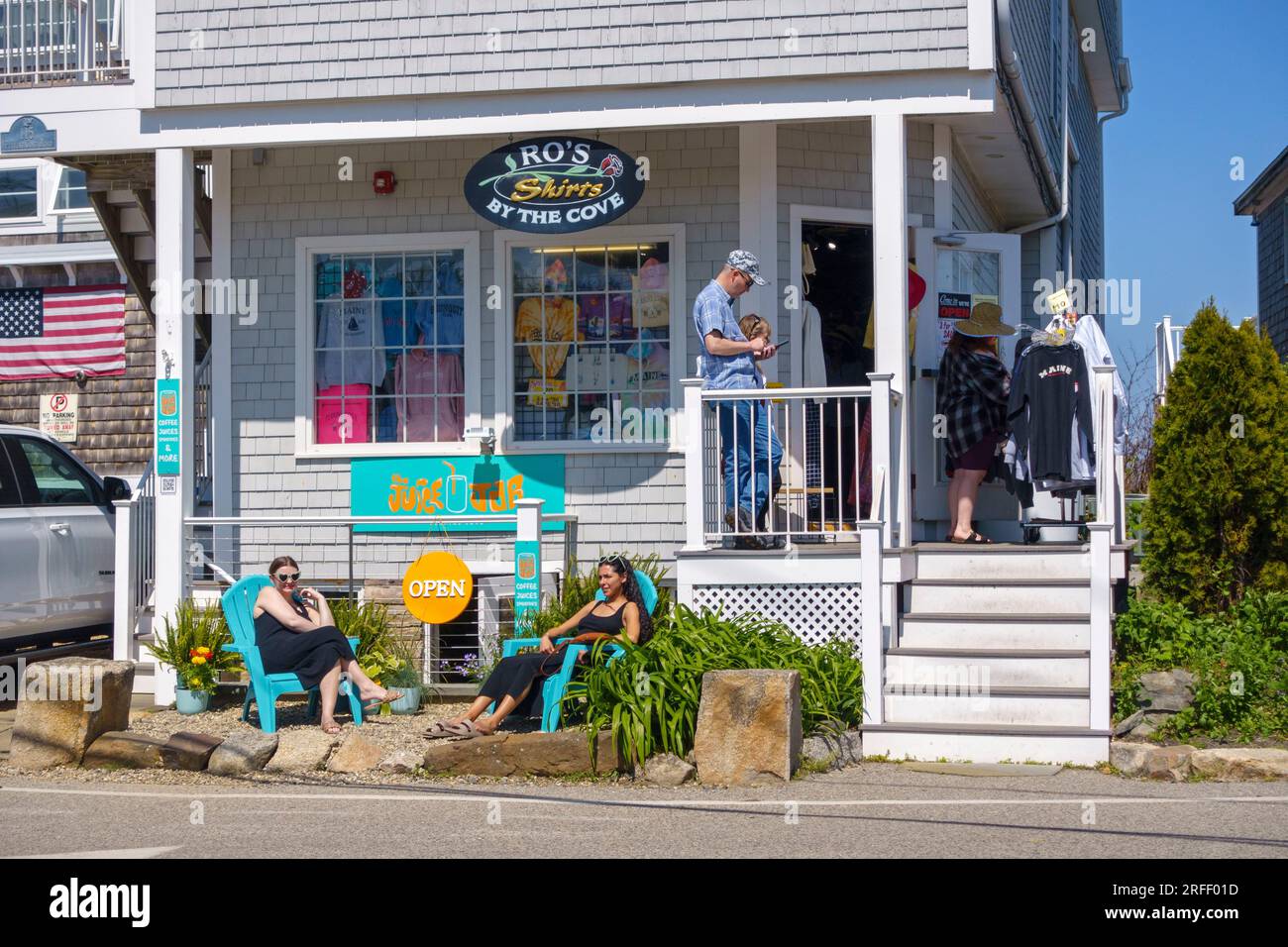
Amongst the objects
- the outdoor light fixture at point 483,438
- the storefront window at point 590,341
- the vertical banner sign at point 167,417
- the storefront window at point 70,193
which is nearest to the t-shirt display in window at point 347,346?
the outdoor light fixture at point 483,438

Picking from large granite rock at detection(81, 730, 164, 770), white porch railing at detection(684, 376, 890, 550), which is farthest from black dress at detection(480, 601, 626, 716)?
large granite rock at detection(81, 730, 164, 770)

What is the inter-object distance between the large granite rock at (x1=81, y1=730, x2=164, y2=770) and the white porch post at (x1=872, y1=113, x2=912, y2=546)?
186 inches

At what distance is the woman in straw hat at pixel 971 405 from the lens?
10.4 metres

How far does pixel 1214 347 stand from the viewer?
35.7ft

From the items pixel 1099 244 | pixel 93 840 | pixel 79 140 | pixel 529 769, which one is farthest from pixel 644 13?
pixel 1099 244

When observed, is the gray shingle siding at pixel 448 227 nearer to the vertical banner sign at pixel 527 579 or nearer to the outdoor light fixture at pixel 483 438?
the outdoor light fixture at pixel 483 438

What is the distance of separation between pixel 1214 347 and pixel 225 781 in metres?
7.21

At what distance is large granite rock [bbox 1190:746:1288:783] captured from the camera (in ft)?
25.1

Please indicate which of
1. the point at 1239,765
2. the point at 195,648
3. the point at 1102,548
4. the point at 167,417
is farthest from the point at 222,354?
the point at 1239,765

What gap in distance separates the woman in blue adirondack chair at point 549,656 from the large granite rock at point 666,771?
111cm

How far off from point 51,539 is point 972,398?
21.1ft

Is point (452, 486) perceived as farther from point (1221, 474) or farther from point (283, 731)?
point (1221, 474)

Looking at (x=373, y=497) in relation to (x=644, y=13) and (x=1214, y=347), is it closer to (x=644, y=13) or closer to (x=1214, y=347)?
(x=644, y=13)

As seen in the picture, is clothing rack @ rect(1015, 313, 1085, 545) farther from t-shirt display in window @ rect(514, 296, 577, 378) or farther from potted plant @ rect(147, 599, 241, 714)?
potted plant @ rect(147, 599, 241, 714)
